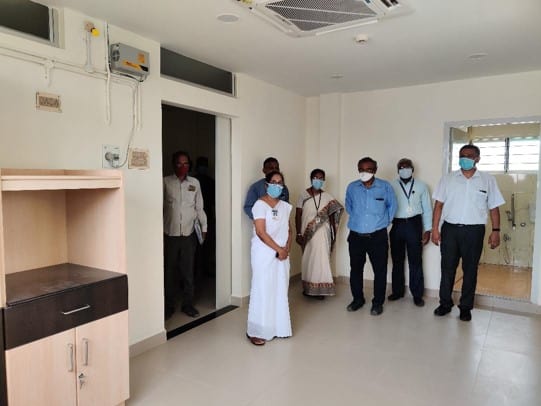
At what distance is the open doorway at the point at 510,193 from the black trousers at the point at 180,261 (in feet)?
10.6

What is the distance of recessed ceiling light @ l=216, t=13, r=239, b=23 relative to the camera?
109 inches

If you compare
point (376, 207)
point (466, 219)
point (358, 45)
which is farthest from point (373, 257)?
point (358, 45)

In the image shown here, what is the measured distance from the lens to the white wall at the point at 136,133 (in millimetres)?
2494

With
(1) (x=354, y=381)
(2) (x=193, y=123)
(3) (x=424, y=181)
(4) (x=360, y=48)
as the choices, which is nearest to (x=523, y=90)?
(3) (x=424, y=181)

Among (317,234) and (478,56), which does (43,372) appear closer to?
(317,234)

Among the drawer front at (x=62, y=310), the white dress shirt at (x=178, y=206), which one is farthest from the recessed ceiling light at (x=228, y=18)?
the drawer front at (x=62, y=310)

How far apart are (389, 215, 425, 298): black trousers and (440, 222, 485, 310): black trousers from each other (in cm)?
38

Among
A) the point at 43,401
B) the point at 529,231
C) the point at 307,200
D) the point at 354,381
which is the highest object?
Answer: the point at 307,200

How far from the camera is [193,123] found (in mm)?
6109

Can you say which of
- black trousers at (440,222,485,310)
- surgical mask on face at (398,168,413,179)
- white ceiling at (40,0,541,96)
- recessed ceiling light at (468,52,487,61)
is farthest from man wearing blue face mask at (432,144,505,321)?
white ceiling at (40,0,541,96)

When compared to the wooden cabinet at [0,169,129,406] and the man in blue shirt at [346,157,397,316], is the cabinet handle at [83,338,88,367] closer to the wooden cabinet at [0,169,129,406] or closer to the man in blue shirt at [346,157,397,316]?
the wooden cabinet at [0,169,129,406]

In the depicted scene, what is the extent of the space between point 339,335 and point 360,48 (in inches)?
100

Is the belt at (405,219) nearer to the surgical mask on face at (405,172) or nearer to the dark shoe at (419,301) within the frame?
the surgical mask on face at (405,172)

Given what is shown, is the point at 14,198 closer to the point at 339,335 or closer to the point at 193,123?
the point at 339,335
